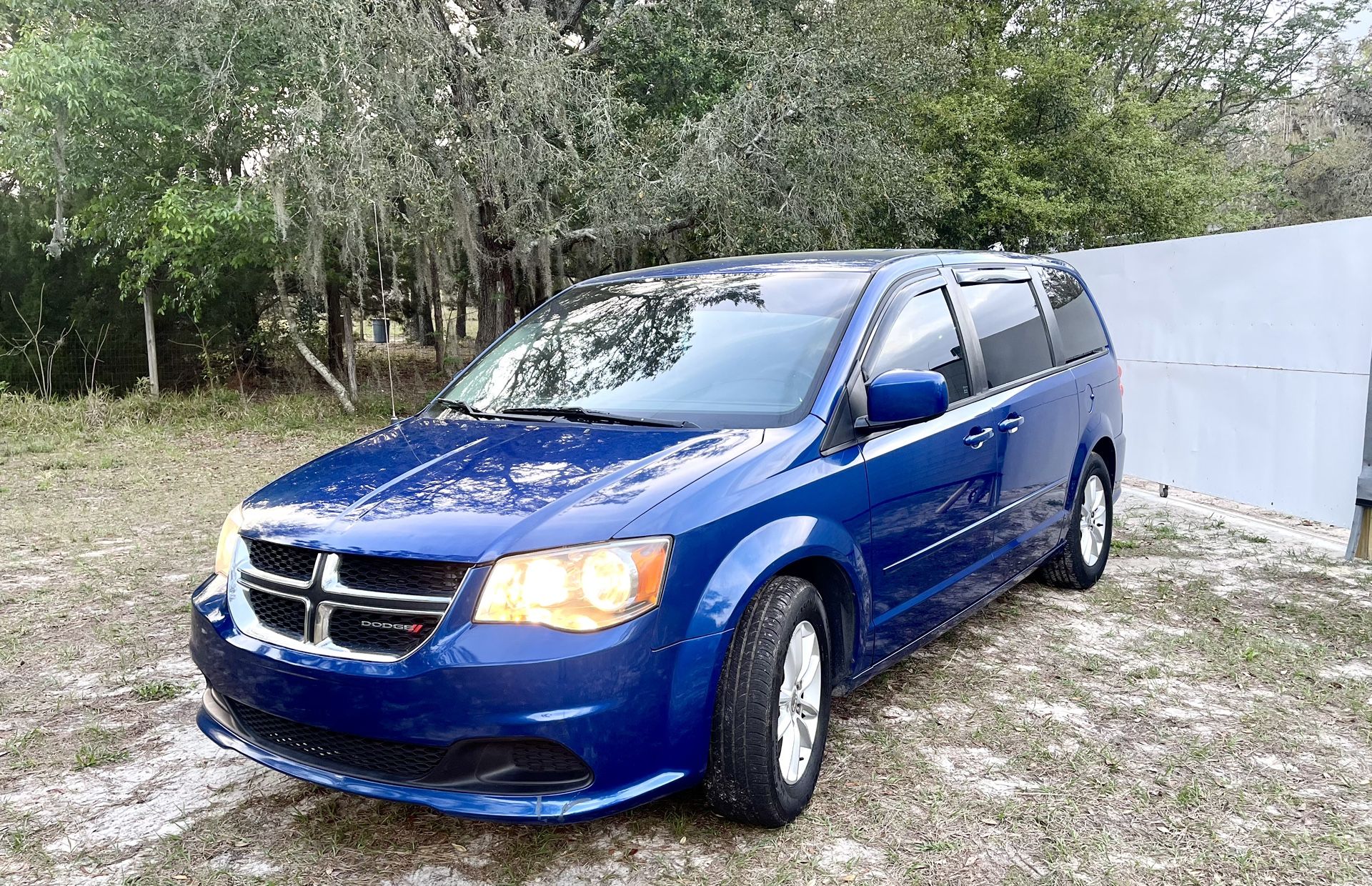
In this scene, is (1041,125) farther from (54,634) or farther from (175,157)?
(54,634)

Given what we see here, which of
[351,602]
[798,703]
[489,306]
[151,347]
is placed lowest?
[798,703]

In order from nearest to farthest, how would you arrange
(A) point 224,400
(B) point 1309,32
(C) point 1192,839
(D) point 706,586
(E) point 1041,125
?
(D) point 706,586, (C) point 1192,839, (A) point 224,400, (E) point 1041,125, (B) point 1309,32

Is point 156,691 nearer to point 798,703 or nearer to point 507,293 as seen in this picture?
point 798,703

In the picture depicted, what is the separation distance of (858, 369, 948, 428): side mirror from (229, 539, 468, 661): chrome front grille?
4.88ft

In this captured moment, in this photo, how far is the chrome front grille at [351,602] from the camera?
2.62 metres

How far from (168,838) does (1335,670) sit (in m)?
4.56

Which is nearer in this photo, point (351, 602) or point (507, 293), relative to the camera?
point (351, 602)

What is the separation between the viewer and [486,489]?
9.63ft

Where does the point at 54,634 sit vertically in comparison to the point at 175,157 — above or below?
below

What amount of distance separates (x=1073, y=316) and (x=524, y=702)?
13.4ft

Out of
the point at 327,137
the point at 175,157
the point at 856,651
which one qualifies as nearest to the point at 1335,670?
the point at 856,651

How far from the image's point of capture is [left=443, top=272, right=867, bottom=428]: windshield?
3.50m

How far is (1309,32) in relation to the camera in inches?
976

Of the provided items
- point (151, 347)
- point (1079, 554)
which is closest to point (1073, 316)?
point (1079, 554)
